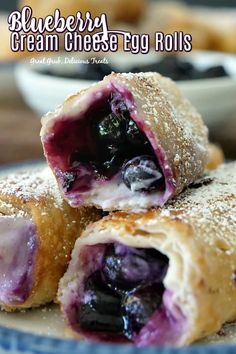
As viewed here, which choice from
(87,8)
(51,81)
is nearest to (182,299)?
(51,81)

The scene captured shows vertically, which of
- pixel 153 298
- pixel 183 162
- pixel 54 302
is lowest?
pixel 54 302

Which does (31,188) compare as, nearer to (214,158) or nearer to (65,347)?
(65,347)

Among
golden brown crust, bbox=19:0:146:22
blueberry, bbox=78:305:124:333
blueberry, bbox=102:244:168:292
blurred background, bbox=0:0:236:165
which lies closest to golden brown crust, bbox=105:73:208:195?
blueberry, bbox=102:244:168:292

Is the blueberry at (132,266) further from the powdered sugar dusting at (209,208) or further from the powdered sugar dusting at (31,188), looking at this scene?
the powdered sugar dusting at (31,188)

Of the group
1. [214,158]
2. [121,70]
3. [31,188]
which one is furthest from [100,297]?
[121,70]

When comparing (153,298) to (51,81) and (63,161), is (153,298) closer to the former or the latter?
(63,161)

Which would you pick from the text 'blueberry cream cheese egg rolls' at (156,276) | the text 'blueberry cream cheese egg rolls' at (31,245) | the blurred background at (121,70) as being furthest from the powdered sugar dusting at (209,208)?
the blurred background at (121,70)
